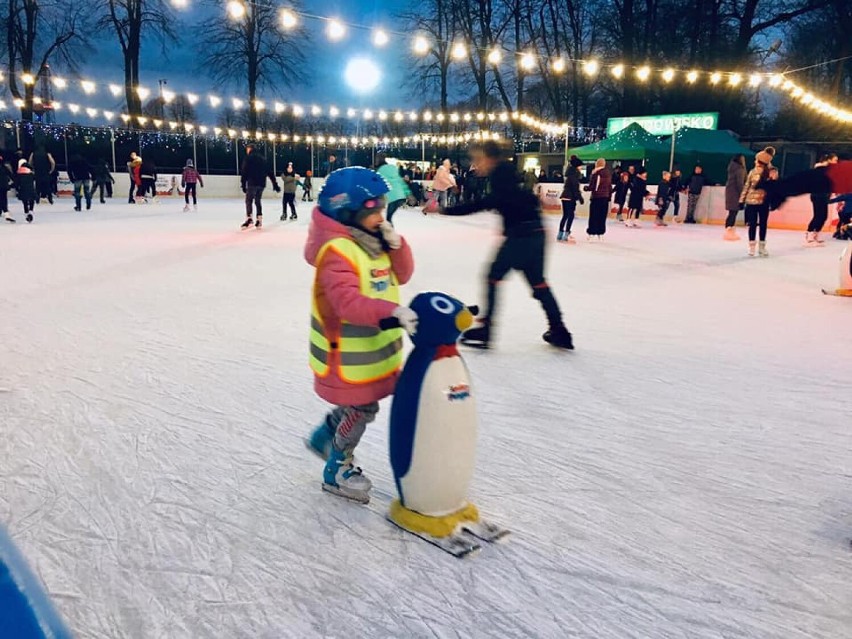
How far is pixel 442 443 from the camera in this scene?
6.38ft

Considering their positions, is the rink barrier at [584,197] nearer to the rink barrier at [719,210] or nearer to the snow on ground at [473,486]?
the rink barrier at [719,210]

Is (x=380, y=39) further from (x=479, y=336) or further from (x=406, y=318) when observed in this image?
(x=406, y=318)

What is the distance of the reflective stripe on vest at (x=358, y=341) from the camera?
1998 millimetres

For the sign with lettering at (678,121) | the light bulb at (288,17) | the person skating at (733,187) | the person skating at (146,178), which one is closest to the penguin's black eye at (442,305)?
the light bulb at (288,17)

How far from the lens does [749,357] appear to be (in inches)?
164

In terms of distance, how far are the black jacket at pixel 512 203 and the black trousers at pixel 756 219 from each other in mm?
5749

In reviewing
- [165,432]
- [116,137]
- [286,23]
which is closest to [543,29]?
[116,137]

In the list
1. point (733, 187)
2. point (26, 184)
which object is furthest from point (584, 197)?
point (26, 184)

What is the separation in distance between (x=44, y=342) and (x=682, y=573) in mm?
3924

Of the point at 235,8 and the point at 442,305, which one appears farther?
the point at 235,8

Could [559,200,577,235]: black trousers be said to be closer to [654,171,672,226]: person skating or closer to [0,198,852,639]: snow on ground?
[654,171,672,226]: person skating

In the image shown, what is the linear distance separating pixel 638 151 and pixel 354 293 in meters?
19.0

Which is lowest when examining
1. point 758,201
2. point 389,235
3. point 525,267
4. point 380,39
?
point 525,267

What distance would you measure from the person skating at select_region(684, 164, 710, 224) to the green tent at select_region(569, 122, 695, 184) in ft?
10.2
